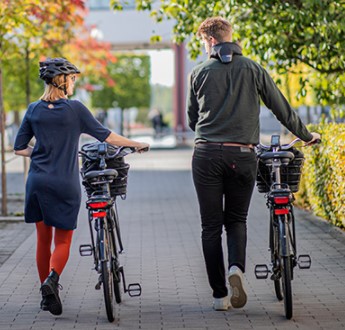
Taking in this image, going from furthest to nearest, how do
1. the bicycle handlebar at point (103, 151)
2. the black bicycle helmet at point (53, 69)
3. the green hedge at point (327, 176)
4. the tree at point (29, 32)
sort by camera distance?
1. the tree at point (29, 32)
2. the green hedge at point (327, 176)
3. the bicycle handlebar at point (103, 151)
4. the black bicycle helmet at point (53, 69)

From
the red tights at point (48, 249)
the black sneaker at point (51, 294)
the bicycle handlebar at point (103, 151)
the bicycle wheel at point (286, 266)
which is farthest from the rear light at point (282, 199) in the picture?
the black sneaker at point (51, 294)

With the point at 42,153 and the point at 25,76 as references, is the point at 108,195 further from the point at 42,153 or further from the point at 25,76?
the point at 25,76

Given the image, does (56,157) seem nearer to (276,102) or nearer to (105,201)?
(105,201)

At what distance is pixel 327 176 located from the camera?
12172 millimetres

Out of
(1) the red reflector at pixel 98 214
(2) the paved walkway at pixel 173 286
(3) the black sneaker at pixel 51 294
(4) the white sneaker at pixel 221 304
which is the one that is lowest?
(2) the paved walkway at pixel 173 286

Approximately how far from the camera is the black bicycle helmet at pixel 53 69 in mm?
7105

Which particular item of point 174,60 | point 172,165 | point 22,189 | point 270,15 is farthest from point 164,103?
point 270,15

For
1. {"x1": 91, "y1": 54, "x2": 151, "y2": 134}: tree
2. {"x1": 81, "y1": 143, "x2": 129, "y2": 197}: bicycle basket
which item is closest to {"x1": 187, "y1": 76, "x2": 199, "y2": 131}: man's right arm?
{"x1": 81, "y1": 143, "x2": 129, "y2": 197}: bicycle basket

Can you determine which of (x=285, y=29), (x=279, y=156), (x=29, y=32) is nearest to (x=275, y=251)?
(x=279, y=156)

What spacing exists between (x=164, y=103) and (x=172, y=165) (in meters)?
78.3

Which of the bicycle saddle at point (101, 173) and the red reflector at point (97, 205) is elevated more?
the bicycle saddle at point (101, 173)

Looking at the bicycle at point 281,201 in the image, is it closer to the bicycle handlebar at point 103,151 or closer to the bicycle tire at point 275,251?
the bicycle tire at point 275,251

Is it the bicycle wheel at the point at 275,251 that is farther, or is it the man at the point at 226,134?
the bicycle wheel at the point at 275,251

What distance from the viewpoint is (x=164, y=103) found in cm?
10525
